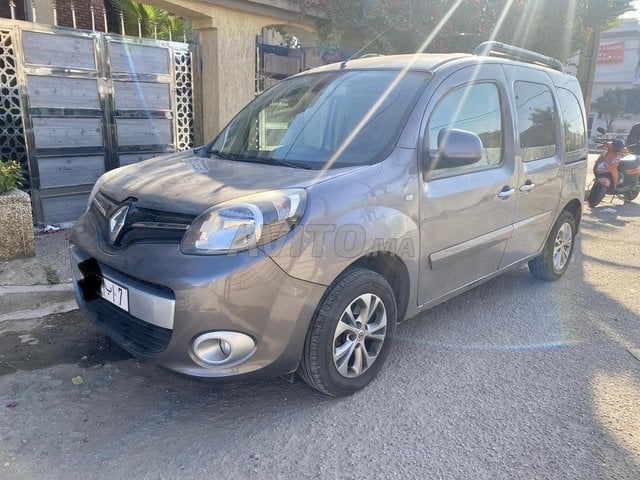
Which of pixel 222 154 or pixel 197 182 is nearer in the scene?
pixel 197 182

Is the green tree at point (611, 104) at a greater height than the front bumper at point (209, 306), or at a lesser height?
greater

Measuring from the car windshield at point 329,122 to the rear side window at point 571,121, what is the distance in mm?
1985

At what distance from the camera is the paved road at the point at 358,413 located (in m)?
2.38

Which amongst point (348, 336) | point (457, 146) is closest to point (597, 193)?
point (457, 146)

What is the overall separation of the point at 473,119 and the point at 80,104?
4432 mm

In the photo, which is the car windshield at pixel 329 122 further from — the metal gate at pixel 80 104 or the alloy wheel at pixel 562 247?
the metal gate at pixel 80 104

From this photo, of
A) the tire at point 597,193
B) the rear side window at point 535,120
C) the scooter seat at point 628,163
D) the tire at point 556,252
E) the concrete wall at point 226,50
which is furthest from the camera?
the scooter seat at point 628,163

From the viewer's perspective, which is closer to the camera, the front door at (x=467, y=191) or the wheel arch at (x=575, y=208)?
the front door at (x=467, y=191)

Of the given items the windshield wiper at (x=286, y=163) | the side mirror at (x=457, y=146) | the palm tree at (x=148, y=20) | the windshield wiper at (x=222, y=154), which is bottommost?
the windshield wiper at (x=222, y=154)

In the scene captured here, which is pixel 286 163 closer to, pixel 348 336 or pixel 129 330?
pixel 348 336

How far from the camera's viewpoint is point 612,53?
1746 inches

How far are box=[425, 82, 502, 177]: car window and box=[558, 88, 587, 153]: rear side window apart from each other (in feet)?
3.92

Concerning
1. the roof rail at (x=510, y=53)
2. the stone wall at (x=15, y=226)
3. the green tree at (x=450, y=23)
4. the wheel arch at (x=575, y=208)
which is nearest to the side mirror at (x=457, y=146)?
the roof rail at (x=510, y=53)

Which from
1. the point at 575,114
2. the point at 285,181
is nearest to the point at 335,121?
the point at 285,181
